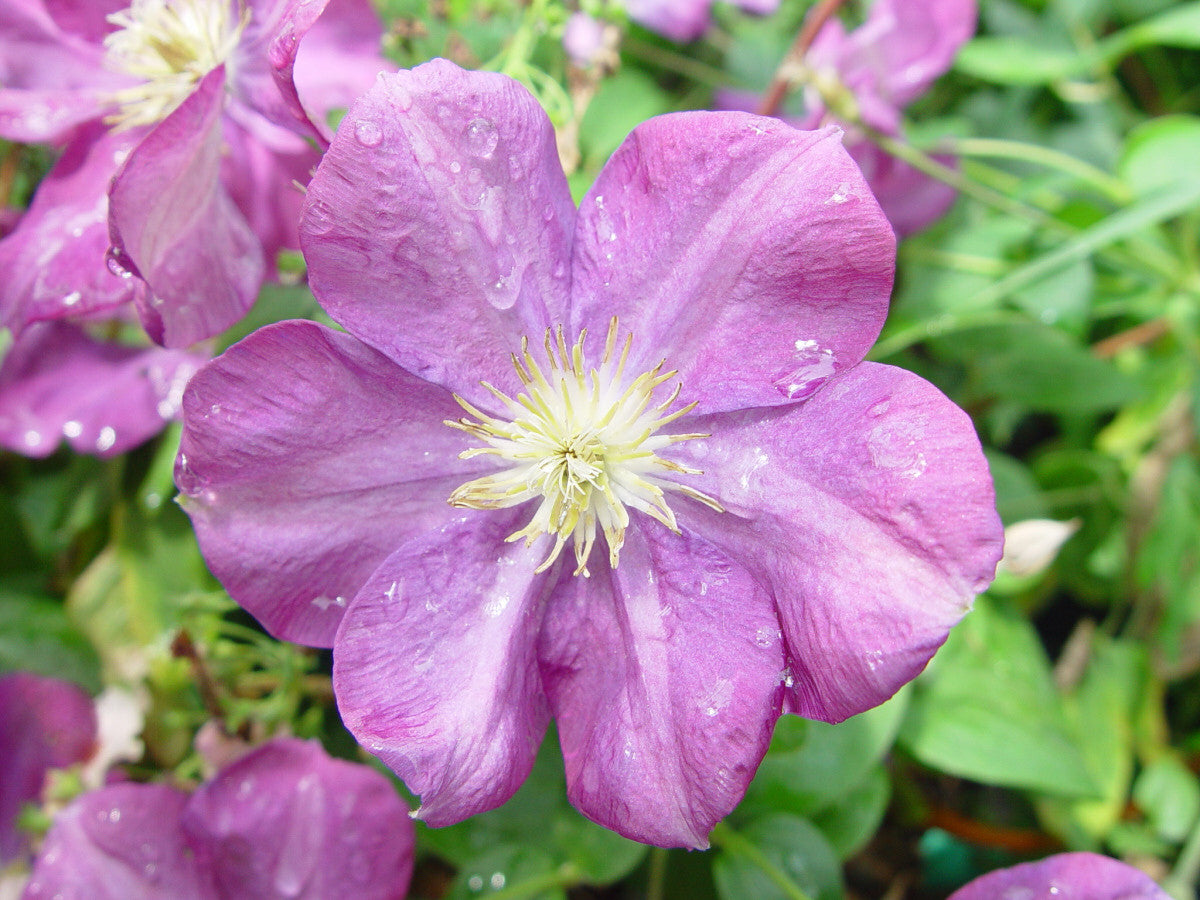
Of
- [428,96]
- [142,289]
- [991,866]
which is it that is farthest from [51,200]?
[991,866]

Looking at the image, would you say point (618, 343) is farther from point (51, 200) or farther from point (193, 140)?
point (51, 200)

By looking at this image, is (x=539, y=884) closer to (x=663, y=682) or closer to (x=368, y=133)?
(x=663, y=682)

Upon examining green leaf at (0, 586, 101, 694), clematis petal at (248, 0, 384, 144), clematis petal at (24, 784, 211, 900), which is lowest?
green leaf at (0, 586, 101, 694)

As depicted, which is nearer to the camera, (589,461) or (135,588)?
(589,461)

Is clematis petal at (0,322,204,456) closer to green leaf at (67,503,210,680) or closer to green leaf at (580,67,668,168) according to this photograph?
green leaf at (67,503,210,680)

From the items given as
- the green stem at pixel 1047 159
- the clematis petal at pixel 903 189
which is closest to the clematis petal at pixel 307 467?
the clematis petal at pixel 903 189

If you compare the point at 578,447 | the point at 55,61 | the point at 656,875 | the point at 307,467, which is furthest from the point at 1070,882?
the point at 55,61

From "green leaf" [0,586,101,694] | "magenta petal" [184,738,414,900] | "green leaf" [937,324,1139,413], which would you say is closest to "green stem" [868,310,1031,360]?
"green leaf" [937,324,1139,413]
